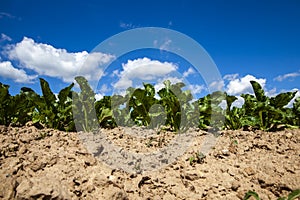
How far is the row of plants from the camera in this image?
Result: 4484 millimetres

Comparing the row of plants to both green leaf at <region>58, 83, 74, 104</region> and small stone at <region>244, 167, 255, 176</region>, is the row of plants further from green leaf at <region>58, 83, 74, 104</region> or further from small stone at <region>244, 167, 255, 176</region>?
small stone at <region>244, 167, 255, 176</region>

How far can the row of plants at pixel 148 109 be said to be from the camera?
177 inches

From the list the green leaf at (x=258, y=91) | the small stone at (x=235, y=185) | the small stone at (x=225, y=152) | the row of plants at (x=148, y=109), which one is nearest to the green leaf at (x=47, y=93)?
the row of plants at (x=148, y=109)

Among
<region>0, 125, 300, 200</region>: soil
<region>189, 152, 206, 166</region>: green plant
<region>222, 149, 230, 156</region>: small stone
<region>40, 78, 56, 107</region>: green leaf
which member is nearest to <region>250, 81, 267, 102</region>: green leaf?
<region>0, 125, 300, 200</region>: soil

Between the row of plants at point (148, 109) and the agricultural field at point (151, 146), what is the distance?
2cm

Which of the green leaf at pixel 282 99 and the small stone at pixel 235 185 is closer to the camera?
the small stone at pixel 235 185

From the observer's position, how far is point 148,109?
4.97 m

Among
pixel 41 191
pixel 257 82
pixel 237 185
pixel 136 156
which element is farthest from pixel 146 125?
pixel 41 191

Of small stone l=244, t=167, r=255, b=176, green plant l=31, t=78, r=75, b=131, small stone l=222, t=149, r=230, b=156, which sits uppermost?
green plant l=31, t=78, r=75, b=131

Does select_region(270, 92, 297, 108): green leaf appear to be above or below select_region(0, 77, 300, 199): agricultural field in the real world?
above

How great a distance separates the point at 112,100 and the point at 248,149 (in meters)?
2.60

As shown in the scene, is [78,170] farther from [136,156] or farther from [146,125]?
[146,125]

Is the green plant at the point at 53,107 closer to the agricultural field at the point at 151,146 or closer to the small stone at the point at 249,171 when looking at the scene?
the agricultural field at the point at 151,146

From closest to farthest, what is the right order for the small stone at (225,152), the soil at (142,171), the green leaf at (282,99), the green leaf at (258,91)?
the soil at (142,171) → the small stone at (225,152) → the green leaf at (282,99) → the green leaf at (258,91)
